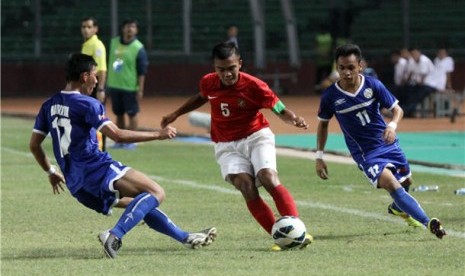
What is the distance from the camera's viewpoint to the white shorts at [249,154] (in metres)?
11.5

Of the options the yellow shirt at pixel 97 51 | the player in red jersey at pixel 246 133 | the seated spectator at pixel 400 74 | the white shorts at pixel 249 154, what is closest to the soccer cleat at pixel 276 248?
the player in red jersey at pixel 246 133

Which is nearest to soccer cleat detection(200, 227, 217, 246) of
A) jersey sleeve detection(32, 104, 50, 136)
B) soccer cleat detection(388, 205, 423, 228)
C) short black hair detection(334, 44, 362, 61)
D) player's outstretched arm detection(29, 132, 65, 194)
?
player's outstretched arm detection(29, 132, 65, 194)

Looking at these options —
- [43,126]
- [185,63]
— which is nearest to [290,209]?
[43,126]

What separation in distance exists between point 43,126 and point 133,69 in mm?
12812

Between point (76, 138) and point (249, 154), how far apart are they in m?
1.56

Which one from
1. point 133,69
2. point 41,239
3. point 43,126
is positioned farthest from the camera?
point 133,69

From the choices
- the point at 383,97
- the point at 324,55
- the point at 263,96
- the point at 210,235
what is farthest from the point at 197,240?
the point at 324,55

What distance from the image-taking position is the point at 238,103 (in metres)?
11.6

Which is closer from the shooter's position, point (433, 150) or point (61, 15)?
point (433, 150)

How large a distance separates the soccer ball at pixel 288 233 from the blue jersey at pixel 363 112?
1.38 m

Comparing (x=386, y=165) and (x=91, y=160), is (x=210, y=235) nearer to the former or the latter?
(x=91, y=160)

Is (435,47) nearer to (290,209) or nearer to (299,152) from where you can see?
(299,152)

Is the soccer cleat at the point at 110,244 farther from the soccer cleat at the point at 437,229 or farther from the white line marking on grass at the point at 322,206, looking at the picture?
the white line marking on grass at the point at 322,206

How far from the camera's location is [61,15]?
45.2m
